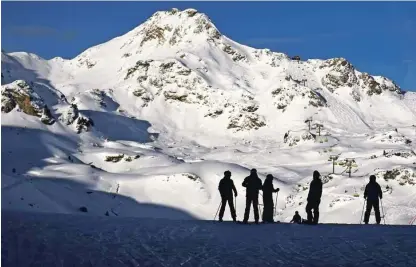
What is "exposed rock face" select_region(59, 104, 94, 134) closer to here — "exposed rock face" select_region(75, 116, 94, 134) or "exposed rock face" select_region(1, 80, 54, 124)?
"exposed rock face" select_region(75, 116, 94, 134)

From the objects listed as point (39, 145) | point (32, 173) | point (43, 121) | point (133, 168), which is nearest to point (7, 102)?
point (43, 121)

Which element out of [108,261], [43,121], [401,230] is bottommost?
[108,261]

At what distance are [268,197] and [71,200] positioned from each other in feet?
186

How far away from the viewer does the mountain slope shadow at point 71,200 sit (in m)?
71.1

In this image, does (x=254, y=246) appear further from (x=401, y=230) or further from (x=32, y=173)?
(x=32, y=173)

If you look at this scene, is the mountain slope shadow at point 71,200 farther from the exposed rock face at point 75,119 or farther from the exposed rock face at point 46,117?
the exposed rock face at point 75,119

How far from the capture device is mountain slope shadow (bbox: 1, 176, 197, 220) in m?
71.1

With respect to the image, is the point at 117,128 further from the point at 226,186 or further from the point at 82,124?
the point at 226,186

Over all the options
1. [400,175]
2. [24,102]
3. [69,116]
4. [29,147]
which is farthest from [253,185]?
[69,116]

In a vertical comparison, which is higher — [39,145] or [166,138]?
[166,138]

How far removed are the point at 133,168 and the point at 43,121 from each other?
36549mm

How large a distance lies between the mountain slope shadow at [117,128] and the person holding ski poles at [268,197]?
151128 mm

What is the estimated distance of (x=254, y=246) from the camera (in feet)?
64.0

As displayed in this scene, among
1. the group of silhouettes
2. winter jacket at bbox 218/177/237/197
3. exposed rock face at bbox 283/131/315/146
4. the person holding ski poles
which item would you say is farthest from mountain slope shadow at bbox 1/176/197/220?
exposed rock face at bbox 283/131/315/146
